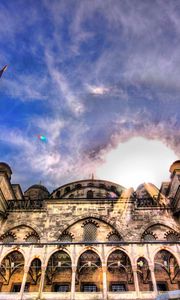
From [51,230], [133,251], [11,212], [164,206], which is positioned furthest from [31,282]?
[164,206]

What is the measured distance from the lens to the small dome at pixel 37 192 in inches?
1080

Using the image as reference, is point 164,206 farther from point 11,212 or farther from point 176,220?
point 11,212

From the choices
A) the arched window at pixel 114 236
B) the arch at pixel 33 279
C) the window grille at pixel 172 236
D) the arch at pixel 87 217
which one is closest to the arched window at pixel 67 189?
the arch at pixel 87 217

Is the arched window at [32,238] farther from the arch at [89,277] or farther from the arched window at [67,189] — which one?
the arched window at [67,189]

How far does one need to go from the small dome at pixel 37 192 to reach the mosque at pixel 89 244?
749 cm

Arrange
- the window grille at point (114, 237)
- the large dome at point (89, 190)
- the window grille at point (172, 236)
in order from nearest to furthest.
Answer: the window grille at point (172, 236), the window grille at point (114, 237), the large dome at point (89, 190)

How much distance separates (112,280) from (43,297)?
5.34 meters

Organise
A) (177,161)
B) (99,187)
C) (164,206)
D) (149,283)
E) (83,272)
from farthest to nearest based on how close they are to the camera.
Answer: (99,187)
(177,161)
(164,206)
(83,272)
(149,283)

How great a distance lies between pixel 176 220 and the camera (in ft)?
55.3

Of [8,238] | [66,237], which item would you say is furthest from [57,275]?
[8,238]

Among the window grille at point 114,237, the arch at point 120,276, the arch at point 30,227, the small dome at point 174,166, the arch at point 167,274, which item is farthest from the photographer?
the small dome at point 174,166

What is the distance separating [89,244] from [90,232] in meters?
3.68

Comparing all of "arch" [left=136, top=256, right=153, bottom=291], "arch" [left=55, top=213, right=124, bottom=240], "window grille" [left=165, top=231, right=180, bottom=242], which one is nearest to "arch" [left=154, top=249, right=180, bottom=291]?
"arch" [left=136, top=256, right=153, bottom=291]

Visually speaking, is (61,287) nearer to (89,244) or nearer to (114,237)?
(89,244)
